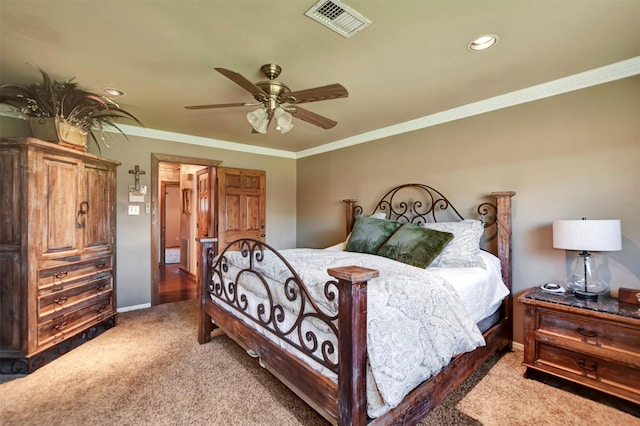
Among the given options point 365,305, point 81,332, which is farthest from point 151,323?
point 365,305

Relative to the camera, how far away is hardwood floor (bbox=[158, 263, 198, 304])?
435 cm

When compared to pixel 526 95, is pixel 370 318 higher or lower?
lower

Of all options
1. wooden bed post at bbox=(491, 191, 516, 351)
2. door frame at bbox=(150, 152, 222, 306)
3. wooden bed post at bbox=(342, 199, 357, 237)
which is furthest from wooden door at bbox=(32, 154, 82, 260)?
wooden bed post at bbox=(491, 191, 516, 351)

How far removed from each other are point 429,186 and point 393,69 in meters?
1.54

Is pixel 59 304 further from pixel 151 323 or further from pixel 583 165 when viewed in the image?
pixel 583 165

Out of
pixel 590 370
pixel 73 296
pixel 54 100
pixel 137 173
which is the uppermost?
pixel 54 100

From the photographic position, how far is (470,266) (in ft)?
7.77

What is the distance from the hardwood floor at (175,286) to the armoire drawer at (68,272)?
1309mm

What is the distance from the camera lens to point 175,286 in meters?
5.02

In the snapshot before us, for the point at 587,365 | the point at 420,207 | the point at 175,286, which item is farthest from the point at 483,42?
the point at 175,286

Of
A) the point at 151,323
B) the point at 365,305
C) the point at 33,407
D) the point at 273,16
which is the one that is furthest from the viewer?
the point at 151,323

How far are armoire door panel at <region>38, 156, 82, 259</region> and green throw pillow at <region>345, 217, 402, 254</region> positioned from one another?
2.69 metres

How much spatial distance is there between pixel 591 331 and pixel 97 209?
4.36 meters

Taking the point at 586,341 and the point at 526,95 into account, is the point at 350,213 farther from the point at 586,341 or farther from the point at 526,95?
the point at 586,341
